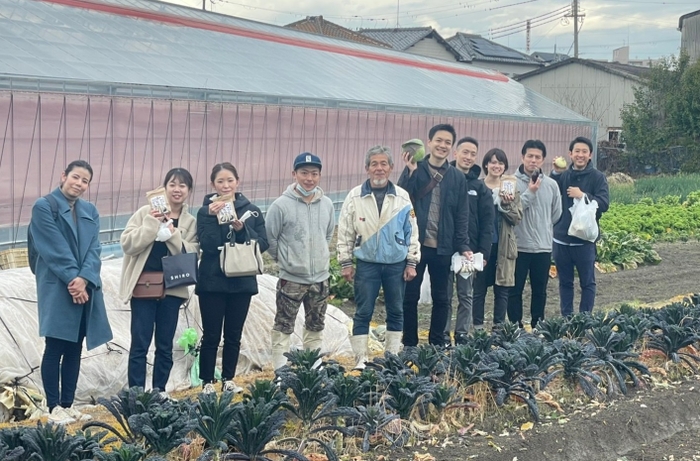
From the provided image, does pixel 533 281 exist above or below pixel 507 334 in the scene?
above

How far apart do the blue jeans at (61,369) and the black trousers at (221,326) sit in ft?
2.63

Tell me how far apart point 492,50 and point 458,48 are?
2.62 metres

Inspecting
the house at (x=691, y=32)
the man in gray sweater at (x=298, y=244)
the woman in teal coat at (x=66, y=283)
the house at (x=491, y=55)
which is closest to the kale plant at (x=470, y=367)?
the man in gray sweater at (x=298, y=244)

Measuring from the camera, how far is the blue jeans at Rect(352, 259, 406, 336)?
6656 millimetres

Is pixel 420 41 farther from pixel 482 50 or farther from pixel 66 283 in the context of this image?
pixel 66 283

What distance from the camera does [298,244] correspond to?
6.36m

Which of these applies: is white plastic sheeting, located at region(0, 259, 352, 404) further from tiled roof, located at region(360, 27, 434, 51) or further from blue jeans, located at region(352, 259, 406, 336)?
tiled roof, located at region(360, 27, 434, 51)

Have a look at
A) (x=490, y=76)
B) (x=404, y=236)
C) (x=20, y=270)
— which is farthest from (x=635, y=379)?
(x=490, y=76)

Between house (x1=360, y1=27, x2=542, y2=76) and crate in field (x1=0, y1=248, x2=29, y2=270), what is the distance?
3694 centimetres

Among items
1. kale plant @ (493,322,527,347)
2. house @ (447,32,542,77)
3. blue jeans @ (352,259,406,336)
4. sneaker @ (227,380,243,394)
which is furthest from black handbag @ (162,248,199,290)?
house @ (447,32,542,77)

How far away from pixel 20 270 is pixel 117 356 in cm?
111

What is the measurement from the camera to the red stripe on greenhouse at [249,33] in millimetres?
14156

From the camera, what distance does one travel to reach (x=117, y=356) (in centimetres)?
678

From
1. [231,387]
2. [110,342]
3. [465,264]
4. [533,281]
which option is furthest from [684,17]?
[231,387]
